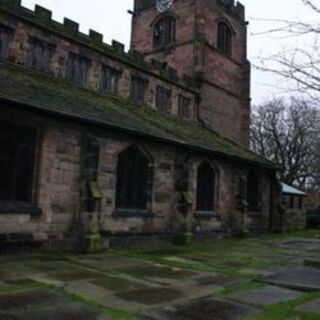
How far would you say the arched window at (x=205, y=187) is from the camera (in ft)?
64.9

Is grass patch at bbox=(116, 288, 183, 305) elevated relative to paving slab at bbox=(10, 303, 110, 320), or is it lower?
elevated

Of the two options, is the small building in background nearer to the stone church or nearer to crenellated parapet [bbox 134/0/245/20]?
the stone church

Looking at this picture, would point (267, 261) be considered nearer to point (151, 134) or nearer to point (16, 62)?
point (151, 134)

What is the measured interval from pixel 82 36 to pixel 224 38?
13380mm

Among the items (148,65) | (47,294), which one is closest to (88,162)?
(47,294)

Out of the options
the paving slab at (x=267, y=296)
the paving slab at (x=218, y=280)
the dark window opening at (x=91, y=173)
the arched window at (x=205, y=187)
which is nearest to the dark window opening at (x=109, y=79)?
the arched window at (x=205, y=187)

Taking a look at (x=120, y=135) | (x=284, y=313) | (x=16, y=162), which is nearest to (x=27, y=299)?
(x=284, y=313)

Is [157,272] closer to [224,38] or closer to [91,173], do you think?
[91,173]

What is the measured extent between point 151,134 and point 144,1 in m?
18.5

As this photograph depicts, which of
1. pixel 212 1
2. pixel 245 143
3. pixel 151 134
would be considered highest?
pixel 212 1

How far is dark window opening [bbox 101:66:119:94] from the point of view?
68.6 feet

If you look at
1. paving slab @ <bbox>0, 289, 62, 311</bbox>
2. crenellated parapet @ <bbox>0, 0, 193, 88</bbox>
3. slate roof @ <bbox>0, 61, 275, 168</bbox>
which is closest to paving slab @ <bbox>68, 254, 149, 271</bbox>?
paving slab @ <bbox>0, 289, 62, 311</bbox>

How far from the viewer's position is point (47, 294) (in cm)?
720

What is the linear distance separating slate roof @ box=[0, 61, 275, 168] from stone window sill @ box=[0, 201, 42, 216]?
252 centimetres
